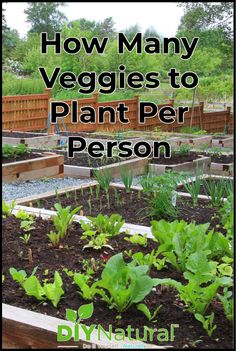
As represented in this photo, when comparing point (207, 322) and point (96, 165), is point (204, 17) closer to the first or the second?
point (96, 165)

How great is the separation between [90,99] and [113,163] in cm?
502

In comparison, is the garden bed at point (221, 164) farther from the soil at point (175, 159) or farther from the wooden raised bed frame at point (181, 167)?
the soil at point (175, 159)

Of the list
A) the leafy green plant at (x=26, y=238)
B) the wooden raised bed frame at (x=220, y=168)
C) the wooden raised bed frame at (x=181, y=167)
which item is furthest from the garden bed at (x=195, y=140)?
the leafy green plant at (x=26, y=238)

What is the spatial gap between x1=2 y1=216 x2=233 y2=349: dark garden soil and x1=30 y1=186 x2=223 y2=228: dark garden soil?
0.74 metres

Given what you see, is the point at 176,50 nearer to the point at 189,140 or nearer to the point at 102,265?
the point at 102,265

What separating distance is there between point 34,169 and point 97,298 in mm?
4069

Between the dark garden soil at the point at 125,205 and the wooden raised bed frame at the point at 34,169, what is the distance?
1682 millimetres

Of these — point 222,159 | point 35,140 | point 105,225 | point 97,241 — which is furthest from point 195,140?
point 97,241

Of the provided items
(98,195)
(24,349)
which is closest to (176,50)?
(24,349)

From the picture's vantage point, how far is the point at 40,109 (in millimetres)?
11031

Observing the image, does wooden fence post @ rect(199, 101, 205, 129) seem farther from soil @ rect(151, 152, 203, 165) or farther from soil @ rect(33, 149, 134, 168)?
soil @ rect(33, 149, 134, 168)

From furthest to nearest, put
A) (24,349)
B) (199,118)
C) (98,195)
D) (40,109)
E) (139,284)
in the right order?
1. (199,118)
2. (40,109)
3. (98,195)
4. (139,284)
5. (24,349)

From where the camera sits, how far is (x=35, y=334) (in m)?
1.75

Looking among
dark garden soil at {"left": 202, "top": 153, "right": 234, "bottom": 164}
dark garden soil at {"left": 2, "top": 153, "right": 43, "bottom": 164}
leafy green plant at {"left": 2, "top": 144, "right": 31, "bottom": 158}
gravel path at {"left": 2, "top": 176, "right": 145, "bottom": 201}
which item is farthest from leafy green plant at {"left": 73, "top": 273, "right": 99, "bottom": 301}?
dark garden soil at {"left": 202, "top": 153, "right": 234, "bottom": 164}
